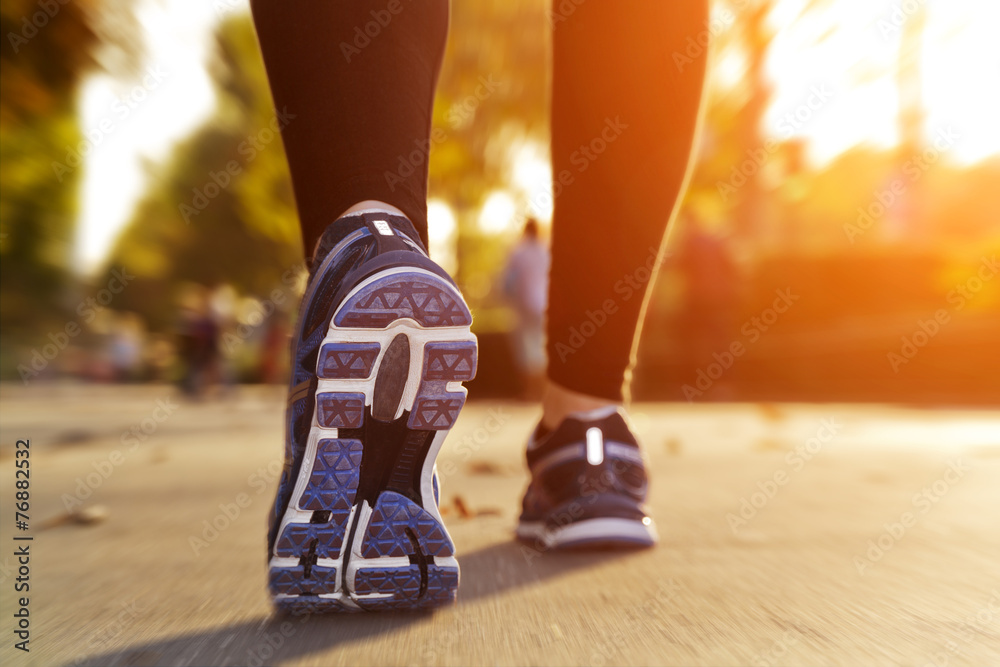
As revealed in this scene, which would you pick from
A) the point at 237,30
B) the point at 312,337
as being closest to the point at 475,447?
the point at 312,337

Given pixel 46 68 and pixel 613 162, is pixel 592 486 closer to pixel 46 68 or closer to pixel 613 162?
pixel 613 162

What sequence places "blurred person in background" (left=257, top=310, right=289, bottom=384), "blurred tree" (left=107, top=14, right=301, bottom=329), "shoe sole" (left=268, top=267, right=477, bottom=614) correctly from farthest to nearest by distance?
1. "blurred tree" (left=107, top=14, right=301, bottom=329)
2. "blurred person in background" (left=257, top=310, right=289, bottom=384)
3. "shoe sole" (left=268, top=267, right=477, bottom=614)

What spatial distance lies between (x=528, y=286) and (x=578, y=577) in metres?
6.21

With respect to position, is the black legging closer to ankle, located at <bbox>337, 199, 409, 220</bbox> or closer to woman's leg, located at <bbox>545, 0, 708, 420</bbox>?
woman's leg, located at <bbox>545, 0, 708, 420</bbox>

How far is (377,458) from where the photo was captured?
101cm

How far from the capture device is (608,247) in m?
1.46

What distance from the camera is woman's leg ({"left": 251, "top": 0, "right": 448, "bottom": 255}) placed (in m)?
1.13

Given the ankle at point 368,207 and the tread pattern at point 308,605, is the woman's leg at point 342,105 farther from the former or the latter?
the tread pattern at point 308,605

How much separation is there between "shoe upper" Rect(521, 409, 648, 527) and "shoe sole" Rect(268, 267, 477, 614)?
43 centimetres

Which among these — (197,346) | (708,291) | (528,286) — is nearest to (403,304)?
(528,286)

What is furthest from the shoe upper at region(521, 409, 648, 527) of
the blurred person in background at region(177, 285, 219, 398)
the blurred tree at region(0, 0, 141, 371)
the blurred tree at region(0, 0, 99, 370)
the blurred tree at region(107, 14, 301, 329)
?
the blurred tree at region(107, 14, 301, 329)

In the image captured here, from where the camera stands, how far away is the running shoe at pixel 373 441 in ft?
3.22

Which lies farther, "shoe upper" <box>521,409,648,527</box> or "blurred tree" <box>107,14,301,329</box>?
"blurred tree" <box>107,14,301,329</box>

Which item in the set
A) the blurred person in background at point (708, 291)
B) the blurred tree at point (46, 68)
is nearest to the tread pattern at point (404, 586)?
the blurred tree at point (46, 68)
